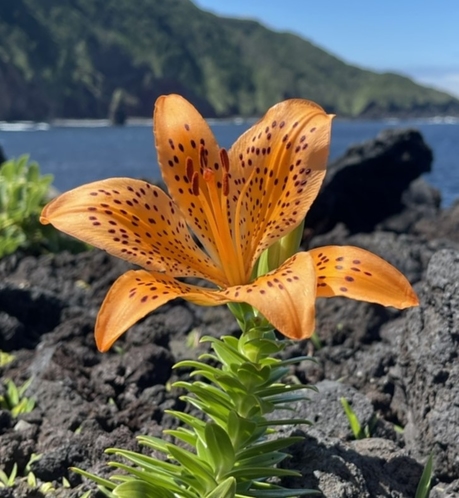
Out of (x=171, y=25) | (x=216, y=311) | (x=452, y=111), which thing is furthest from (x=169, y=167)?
(x=452, y=111)

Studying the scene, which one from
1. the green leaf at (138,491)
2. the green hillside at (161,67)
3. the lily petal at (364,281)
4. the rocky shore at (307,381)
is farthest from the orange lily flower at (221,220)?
the green hillside at (161,67)

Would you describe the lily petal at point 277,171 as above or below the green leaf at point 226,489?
above

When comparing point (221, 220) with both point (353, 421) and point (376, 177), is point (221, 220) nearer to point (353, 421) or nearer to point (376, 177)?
point (353, 421)

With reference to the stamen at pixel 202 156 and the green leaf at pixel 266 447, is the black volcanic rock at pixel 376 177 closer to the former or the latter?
the stamen at pixel 202 156

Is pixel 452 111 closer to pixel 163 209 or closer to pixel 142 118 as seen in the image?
pixel 142 118

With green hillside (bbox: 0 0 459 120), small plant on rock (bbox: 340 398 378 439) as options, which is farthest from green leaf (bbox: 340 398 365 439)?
green hillside (bbox: 0 0 459 120)

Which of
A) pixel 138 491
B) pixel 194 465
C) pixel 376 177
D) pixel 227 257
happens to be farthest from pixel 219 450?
pixel 376 177
